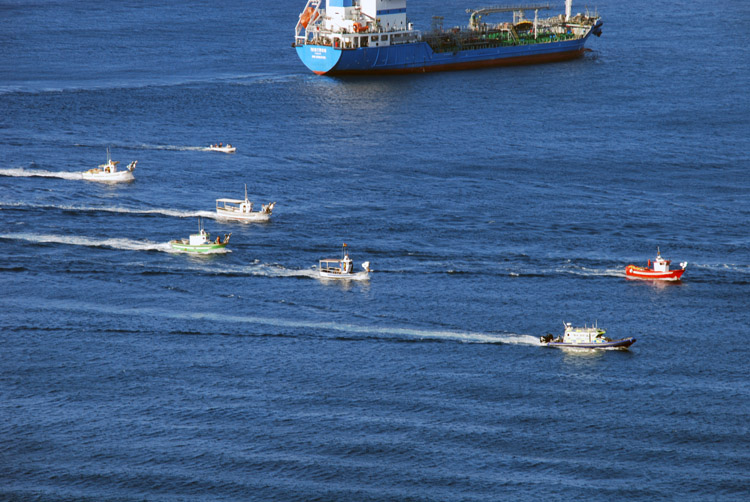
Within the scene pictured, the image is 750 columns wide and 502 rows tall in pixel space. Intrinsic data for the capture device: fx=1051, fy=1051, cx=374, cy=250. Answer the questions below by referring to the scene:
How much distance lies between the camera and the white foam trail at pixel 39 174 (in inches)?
7239

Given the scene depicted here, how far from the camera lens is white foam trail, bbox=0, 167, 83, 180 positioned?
183875mm

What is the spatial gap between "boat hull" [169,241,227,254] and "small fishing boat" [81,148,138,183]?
118 feet

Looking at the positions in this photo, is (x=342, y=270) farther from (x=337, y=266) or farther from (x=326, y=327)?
(x=326, y=327)

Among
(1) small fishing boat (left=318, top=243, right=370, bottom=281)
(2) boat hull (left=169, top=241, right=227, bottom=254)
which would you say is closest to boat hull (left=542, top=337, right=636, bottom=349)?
(1) small fishing boat (left=318, top=243, right=370, bottom=281)

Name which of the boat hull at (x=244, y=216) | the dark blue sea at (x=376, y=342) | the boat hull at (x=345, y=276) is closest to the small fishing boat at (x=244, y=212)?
the boat hull at (x=244, y=216)

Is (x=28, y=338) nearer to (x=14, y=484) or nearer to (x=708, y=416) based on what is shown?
(x=14, y=484)

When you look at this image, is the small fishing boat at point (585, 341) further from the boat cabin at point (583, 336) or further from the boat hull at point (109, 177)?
the boat hull at point (109, 177)

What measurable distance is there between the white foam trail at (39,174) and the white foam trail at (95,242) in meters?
30.3

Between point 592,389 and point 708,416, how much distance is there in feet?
41.8

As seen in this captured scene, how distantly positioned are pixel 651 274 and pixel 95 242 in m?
78.7

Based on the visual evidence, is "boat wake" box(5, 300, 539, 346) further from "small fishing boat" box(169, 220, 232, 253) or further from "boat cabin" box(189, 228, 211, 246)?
"boat cabin" box(189, 228, 211, 246)

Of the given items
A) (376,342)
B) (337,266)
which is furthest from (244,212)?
(376,342)

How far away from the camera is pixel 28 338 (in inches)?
5044

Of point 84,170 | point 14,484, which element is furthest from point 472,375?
point 84,170
